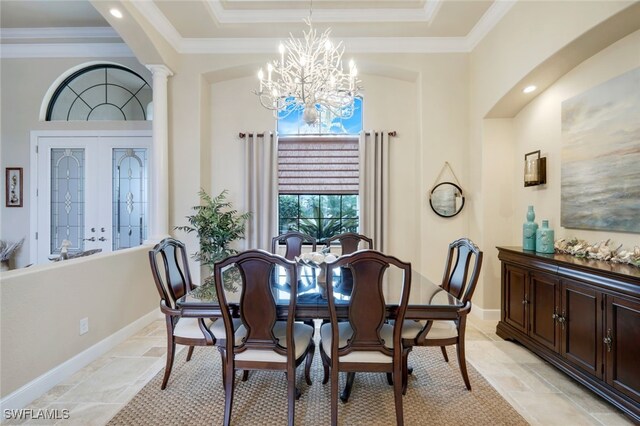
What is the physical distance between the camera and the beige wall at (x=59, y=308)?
2029 mm

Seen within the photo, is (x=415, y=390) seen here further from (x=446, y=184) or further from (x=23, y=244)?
(x=23, y=244)

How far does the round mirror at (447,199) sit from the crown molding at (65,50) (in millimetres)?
4755

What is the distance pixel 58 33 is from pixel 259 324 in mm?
5013

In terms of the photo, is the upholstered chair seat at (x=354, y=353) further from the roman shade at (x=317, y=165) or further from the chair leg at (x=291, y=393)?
the roman shade at (x=317, y=165)

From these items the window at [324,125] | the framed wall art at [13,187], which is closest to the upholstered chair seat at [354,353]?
the window at [324,125]

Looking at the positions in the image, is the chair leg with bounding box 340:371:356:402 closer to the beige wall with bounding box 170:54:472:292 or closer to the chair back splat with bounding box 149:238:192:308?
the chair back splat with bounding box 149:238:192:308

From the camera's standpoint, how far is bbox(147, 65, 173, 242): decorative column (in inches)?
154

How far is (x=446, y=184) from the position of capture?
13.3 feet

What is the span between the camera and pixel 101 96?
14.8ft

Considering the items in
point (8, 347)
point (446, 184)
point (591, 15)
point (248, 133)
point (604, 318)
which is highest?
point (591, 15)

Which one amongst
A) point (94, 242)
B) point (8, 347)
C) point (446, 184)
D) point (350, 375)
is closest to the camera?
point (8, 347)

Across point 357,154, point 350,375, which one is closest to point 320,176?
point 357,154

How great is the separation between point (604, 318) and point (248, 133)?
4.24 m

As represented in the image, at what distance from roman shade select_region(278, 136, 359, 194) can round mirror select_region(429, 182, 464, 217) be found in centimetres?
110
